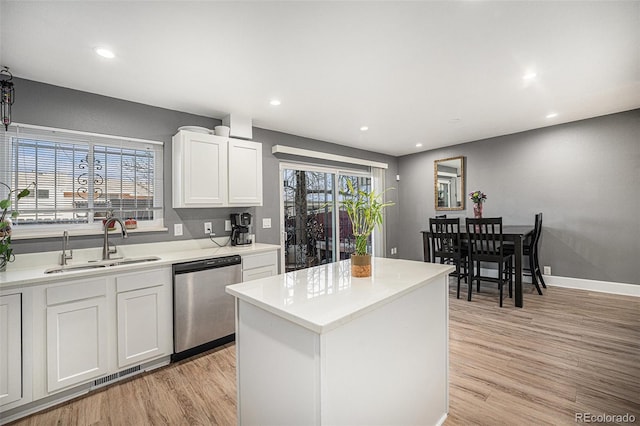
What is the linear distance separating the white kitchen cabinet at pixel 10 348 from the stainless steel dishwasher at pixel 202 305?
91 centimetres

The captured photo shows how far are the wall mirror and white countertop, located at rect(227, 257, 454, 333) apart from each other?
12.5 ft

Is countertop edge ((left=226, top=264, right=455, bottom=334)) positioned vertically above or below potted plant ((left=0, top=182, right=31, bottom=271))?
below

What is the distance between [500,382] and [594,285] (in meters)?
3.09

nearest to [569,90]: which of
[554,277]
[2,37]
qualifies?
[554,277]

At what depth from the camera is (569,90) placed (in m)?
2.82

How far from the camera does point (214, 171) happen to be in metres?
3.03

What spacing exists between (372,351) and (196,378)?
1715 mm

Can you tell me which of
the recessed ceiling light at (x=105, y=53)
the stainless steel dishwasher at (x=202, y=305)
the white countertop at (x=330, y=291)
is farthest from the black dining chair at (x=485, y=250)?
the recessed ceiling light at (x=105, y=53)

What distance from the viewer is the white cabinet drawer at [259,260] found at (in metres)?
2.90

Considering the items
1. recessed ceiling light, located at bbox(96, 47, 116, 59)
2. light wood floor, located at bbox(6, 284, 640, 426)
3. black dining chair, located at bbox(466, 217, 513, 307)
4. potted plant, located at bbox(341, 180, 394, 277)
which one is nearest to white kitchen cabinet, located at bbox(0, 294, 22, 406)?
light wood floor, located at bbox(6, 284, 640, 426)

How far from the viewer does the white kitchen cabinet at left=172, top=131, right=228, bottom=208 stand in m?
2.85

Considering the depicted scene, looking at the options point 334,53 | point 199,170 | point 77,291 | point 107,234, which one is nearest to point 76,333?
point 77,291

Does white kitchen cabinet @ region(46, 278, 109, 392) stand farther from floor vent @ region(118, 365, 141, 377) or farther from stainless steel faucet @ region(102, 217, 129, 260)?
stainless steel faucet @ region(102, 217, 129, 260)

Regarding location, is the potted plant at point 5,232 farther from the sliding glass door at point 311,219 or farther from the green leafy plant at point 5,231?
the sliding glass door at point 311,219
